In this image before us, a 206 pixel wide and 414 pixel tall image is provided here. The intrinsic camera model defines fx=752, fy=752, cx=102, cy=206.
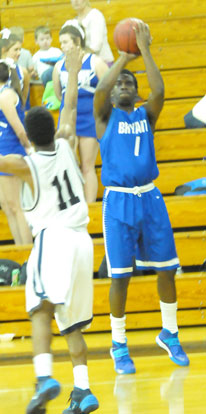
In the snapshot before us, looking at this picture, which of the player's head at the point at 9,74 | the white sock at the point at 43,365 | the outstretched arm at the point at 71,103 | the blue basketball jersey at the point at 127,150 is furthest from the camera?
the player's head at the point at 9,74

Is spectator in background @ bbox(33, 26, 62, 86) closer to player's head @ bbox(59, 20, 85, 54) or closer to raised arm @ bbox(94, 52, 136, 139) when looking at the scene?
player's head @ bbox(59, 20, 85, 54)

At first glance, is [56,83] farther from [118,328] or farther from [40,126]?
[40,126]

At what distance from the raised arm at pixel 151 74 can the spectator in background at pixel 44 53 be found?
2987mm

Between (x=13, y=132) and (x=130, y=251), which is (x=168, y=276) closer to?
(x=130, y=251)

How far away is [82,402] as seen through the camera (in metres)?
3.51

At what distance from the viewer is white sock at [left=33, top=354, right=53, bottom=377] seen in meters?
3.42

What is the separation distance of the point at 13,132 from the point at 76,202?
2.62m

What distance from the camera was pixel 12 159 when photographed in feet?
11.8

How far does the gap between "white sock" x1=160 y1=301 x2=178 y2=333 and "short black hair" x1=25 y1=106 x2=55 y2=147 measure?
1419 mm

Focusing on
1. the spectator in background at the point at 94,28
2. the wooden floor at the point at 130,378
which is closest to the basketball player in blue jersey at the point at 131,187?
the wooden floor at the point at 130,378

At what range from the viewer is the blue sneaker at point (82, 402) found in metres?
3.49

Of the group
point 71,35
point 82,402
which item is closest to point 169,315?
point 82,402

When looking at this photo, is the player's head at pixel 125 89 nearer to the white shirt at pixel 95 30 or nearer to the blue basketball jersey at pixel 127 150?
the blue basketball jersey at pixel 127 150

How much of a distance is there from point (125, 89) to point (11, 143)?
1919mm
